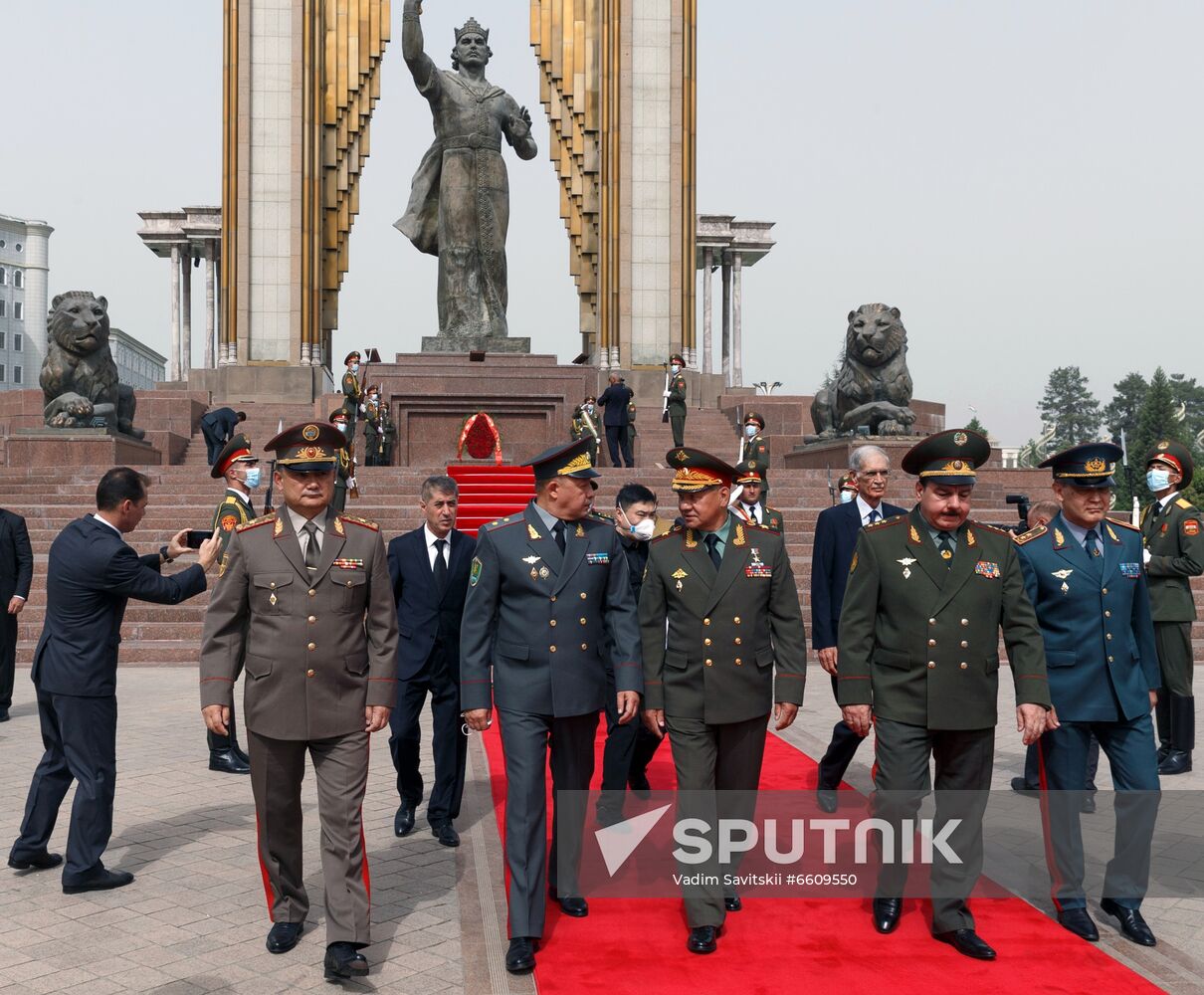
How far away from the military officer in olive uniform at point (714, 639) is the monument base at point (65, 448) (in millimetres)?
15276

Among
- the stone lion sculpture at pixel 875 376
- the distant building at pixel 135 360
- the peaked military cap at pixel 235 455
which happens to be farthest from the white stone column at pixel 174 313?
the distant building at pixel 135 360

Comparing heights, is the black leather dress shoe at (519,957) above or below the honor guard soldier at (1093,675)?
below

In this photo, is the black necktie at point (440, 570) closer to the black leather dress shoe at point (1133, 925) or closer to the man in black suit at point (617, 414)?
the black leather dress shoe at point (1133, 925)

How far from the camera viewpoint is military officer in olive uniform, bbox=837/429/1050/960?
4.68 meters

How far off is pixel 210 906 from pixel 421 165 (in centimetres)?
2063

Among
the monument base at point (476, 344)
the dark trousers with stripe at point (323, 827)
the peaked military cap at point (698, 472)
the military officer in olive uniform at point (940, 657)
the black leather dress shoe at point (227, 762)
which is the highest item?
the monument base at point (476, 344)

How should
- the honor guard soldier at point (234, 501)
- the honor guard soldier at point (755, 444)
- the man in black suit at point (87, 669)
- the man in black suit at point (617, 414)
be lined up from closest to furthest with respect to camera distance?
1. the man in black suit at point (87, 669)
2. the honor guard soldier at point (234, 501)
3. the honor guard soldier at point (755, 444)
4. the man in black suit at point (617, 414)

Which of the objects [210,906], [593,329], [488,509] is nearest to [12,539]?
[210,906]

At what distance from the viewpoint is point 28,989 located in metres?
4.21

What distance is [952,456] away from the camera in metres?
4.74

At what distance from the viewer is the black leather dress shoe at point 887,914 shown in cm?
482

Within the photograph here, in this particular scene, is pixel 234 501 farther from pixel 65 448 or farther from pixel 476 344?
pixel 476 344

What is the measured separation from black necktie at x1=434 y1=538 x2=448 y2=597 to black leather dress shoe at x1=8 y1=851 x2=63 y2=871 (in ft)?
6.89

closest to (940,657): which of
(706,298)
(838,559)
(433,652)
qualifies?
(838,559)
